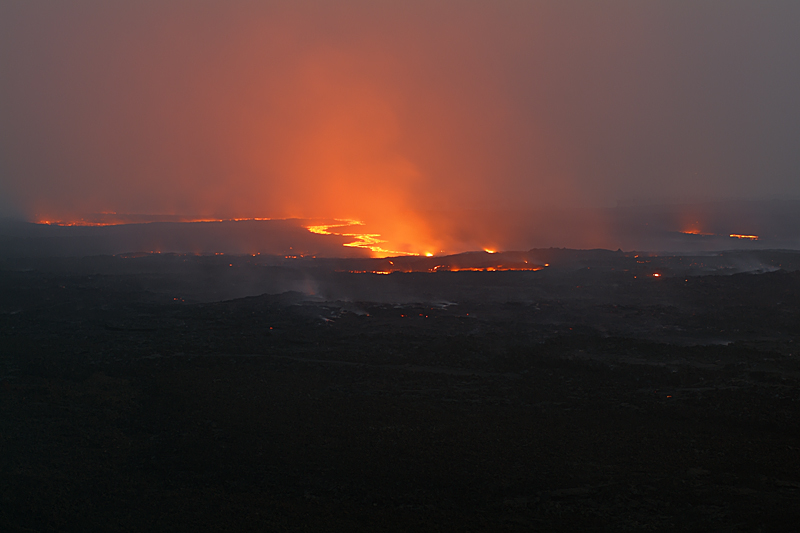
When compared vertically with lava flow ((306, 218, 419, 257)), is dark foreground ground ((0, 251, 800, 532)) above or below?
below

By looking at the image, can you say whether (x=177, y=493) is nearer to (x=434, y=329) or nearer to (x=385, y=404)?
(x=385, y=404)

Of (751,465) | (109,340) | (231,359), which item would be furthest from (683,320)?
(109,340)

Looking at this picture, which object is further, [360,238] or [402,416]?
[360,238]

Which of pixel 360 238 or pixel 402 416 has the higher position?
pixel 360 238

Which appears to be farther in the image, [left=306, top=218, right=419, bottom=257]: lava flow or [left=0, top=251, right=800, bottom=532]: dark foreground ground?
[left=306, top=218, right=419, bottom=257]: lava flow
